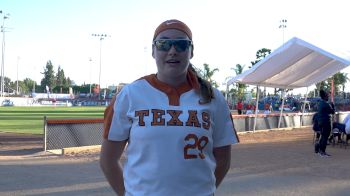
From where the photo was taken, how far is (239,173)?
31.9 feet

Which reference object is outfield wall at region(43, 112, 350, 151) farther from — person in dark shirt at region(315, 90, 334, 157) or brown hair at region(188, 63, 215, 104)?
brown hair at region(188, 63, 215, 104)

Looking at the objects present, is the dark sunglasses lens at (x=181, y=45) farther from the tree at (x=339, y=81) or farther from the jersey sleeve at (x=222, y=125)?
the tree at (x=339, y=81)

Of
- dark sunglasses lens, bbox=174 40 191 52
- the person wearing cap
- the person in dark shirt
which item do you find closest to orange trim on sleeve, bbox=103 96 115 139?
the person wearing cap

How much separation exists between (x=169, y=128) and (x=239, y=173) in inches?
307

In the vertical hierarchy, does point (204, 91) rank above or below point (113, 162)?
above

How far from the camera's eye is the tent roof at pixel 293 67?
1730 cm

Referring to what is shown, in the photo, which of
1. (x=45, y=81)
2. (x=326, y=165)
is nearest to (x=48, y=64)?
(x=45, y=81)

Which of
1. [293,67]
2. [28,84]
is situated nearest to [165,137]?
[293,67]

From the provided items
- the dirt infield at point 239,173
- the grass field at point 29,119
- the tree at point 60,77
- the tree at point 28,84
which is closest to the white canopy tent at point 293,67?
the dirt infield at point 239,173

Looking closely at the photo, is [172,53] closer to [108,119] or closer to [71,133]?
[108,119]

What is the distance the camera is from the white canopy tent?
17281 mm

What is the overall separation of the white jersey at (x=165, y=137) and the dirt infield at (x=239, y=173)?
209 inches

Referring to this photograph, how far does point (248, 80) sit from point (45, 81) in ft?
414

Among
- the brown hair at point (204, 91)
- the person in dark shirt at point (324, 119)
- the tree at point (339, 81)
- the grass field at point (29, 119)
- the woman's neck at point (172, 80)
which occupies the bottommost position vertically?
the grass field at point (29, 119)
